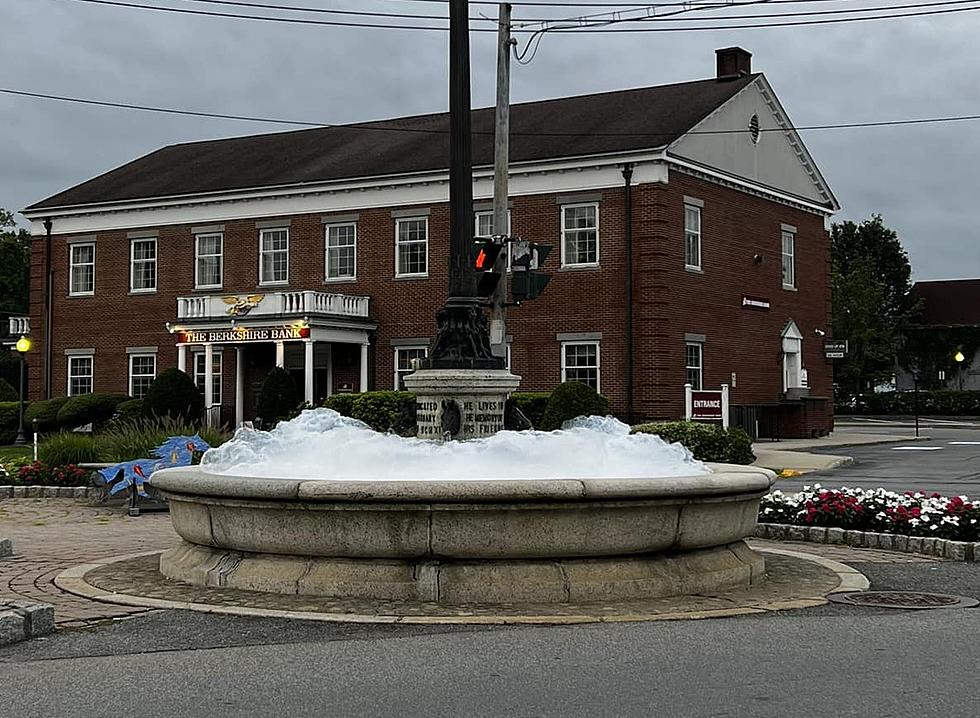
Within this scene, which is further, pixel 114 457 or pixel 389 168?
pixel 389 168

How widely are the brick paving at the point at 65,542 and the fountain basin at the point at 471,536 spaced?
3.62 feet

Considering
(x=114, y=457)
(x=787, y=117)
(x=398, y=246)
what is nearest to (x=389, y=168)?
(x=398, y=246)

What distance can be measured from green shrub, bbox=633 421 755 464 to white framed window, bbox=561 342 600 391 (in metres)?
10.2

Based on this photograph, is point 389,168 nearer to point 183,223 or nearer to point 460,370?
point 183,223

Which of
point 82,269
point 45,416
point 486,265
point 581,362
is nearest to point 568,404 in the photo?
point 581,362

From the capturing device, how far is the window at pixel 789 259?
135 feet

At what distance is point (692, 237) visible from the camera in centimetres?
3628

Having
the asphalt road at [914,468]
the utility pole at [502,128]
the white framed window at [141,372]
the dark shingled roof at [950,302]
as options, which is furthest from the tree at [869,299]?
the utility pole at [502,128]

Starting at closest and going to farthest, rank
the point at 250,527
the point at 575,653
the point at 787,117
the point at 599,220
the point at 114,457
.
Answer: the point at 575,653 < the point at 250,527 < the point at 114,457 < the point at 599,220 < the point at 787,117

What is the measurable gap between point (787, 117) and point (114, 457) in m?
27.2

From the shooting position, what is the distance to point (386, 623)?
8477mm

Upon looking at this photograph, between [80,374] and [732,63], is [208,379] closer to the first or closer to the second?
[80,374]

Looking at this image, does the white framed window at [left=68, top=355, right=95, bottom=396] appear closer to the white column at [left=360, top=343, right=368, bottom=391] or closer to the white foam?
the white column at [left=360, top=343, right=368, bottom=391]

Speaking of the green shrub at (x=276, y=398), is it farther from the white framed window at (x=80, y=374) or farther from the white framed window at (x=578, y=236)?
the white framed window at (x=80, y=374)
